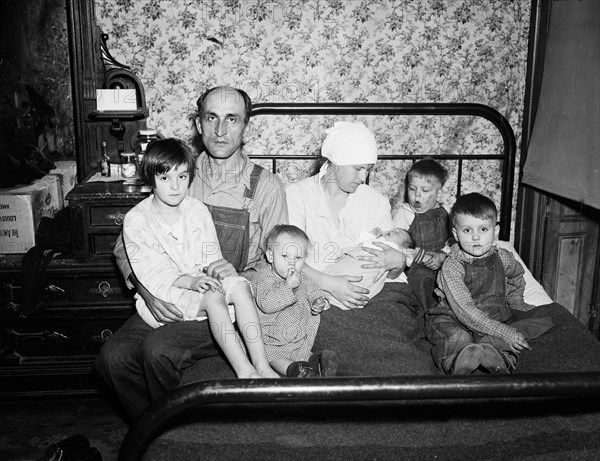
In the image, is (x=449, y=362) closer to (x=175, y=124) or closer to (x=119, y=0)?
(x=175, y=124)

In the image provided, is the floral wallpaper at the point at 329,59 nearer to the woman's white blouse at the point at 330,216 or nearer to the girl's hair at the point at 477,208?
the woman's white blouse at the point at 330,216

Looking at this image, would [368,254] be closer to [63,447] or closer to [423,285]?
[423,285]

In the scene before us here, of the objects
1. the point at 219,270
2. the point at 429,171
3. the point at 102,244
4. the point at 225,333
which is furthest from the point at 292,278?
the point at 102,244

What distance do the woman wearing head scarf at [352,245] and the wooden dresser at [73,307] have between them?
84 centimetres

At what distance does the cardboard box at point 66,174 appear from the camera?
11.1 ft

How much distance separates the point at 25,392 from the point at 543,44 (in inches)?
129

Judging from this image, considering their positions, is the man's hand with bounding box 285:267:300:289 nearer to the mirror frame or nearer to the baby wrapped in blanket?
the baby wrapped in blanket

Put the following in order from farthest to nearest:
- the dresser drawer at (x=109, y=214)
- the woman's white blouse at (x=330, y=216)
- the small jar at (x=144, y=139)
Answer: the small jar at (x=144, y=139)
the dresser drawer at (x=109, y=214)
the woman's white blouse at (x=330, y=216)

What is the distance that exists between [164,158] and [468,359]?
129 centimetres

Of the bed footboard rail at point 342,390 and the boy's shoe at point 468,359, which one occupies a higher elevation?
the bed footboard rail at point 342,390

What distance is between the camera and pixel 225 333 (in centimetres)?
208

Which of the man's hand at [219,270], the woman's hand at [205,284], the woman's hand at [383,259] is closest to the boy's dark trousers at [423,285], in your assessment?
the woman's hand at [383,259]

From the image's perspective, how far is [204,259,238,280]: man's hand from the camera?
2.27 meters

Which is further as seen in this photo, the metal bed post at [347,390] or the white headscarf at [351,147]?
the white headscarf at [351,147]
